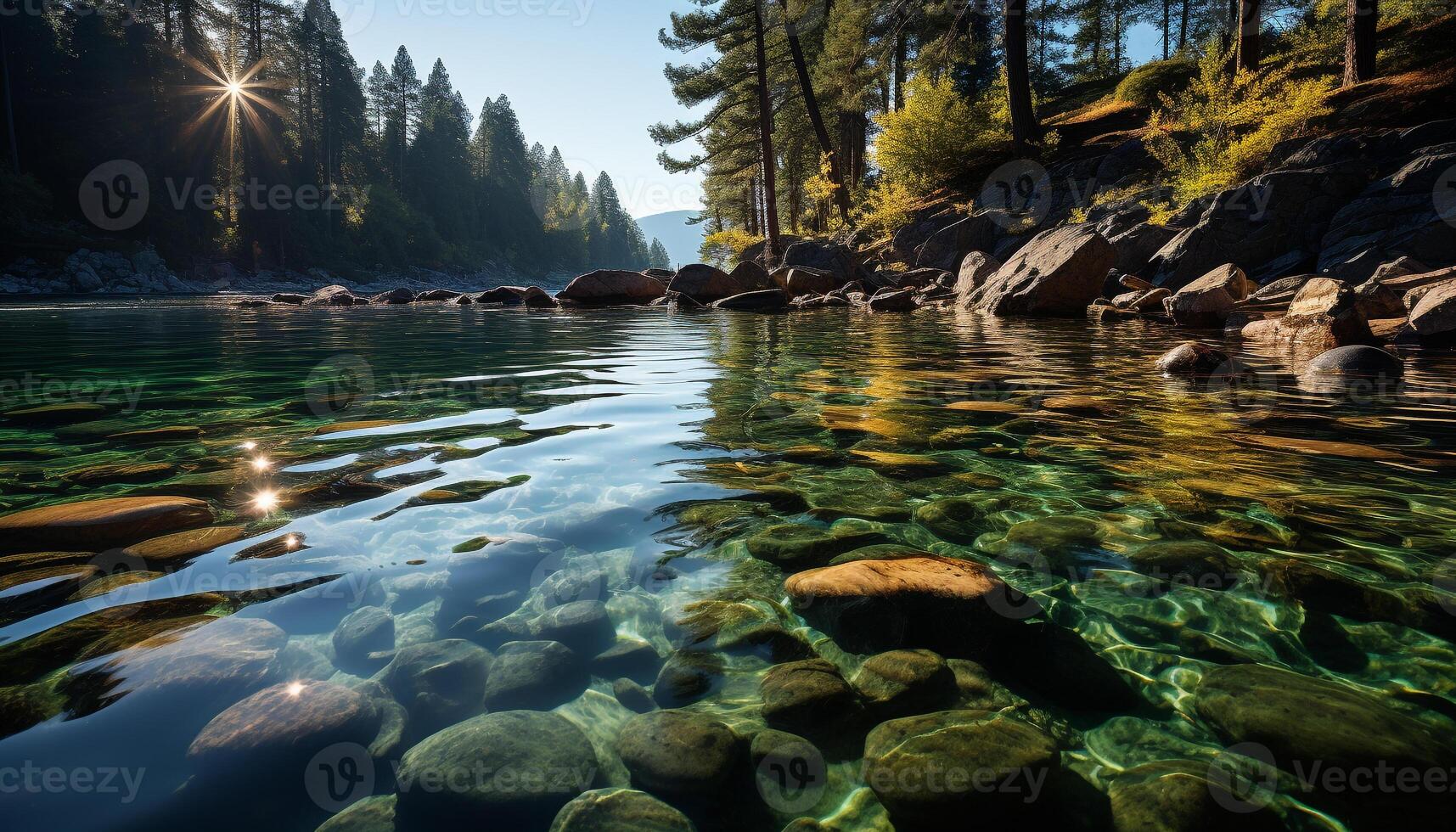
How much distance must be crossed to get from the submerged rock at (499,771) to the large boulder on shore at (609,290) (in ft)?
58.6

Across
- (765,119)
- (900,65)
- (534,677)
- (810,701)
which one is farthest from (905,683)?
(900,65)

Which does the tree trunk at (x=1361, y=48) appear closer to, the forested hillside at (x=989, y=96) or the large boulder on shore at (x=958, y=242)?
the forested hillside at (x=989, y=96)

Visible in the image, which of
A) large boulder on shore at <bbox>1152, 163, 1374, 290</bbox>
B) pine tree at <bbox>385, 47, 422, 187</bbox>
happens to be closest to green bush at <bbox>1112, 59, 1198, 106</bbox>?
large boulder on shore at <bbox>1152, 163, 1374, 290</bbox>

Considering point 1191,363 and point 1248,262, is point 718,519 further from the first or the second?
point 1248,262

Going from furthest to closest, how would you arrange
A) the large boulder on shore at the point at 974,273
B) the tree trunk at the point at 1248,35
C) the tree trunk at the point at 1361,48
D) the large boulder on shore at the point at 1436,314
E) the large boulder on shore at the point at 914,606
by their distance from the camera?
the tree trunk at the point at 1248,35, the tree trunk at the point at 1361,48, the large boulder on shore at the point at 974,273, the large boulder on shore at the point at 1436,314, the large boulder on shore at the point at 914,606

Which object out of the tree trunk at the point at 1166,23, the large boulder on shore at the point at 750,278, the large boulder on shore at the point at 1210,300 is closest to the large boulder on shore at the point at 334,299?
the large boulder on shore at the point at 750,278

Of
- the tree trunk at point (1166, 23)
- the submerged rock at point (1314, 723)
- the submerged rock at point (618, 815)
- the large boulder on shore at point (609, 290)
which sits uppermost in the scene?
the tree trunk at point (1166, 23)

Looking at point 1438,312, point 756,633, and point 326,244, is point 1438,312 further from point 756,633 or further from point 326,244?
point 326,244

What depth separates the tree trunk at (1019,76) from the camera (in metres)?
17.1

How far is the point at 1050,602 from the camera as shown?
160 centimetres

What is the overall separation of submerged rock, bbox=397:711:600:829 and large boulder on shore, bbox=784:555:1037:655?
63cm

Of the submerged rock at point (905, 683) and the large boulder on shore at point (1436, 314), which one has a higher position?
the large boulder on shore at point (1436, 314)

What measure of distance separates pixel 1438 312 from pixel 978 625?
24.9 ft

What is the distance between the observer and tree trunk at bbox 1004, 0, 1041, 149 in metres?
17.1
